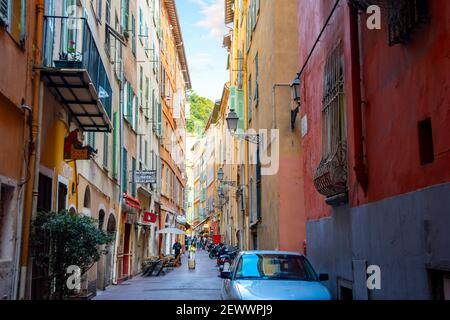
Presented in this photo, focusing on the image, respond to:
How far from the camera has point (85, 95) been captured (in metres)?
11.5

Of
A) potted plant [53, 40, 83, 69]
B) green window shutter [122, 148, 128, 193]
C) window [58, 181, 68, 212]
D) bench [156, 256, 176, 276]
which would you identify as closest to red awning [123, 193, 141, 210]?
green window shutter [122, 148, 128, 193]

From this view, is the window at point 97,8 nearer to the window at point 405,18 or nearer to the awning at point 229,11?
the window at point 405,18

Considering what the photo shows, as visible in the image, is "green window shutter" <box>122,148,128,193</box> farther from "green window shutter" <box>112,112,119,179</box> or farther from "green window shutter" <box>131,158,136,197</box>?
"green window shutter" <box>112,112,119,179</box>

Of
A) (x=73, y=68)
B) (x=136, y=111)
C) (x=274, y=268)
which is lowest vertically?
(x=274, y=268)

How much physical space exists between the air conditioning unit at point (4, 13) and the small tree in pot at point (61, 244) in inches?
134

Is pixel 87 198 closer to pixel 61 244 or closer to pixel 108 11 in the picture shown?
pixel 61 244

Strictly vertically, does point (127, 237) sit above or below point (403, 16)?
below

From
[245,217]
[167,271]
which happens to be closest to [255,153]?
[245,217]

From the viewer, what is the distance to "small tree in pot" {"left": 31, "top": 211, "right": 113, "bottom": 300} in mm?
9664

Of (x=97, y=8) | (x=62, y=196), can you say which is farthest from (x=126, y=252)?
(x=62, y=196)

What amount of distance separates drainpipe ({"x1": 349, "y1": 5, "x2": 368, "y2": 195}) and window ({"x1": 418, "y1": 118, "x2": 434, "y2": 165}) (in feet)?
7.41

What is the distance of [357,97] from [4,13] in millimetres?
5648

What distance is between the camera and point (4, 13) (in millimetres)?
8328

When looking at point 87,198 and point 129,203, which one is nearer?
point 87,198
